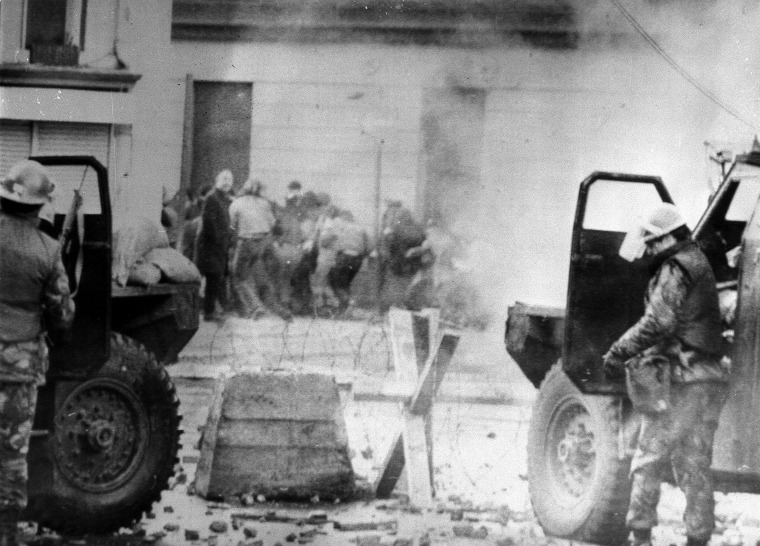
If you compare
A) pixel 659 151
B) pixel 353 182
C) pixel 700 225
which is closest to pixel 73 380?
pixel 353 182

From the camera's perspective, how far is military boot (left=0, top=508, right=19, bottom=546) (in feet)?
19.2

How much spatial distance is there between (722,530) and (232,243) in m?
3.61

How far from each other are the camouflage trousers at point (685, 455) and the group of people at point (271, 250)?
2.91m

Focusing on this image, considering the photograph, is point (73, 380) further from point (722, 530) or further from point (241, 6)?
point (722, 530)

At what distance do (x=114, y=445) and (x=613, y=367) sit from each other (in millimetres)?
2628

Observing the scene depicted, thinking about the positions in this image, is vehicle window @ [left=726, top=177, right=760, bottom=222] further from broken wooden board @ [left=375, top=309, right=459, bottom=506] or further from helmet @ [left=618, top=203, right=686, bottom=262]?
broken wooden board @ [left=375, top=309, right=459, bottom=506]

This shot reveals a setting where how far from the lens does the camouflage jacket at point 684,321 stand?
253 inches

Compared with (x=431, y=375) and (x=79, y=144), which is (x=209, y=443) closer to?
(x=431, y=375)

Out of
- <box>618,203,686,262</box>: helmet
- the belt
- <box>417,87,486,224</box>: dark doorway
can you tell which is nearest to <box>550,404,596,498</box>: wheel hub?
<box>618,203,686,262</box>: helmet

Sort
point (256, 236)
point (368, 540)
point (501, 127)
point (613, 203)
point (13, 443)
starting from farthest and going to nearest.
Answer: point (613, 203), point (501, 127), point (256, 236), point (368, 540), point (13, 443)

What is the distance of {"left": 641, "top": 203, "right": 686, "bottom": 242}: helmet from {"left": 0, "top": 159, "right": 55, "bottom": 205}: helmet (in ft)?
9.95

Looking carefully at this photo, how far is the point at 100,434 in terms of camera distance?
641 cm

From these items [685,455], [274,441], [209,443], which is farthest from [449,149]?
[685,455]

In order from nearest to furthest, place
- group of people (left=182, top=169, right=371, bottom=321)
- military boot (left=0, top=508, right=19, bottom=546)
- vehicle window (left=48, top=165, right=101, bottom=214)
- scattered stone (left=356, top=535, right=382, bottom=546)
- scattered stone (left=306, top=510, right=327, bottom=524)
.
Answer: military boot (left=0, top=508, right=19, bottom=546) < scattered stone (left=356, top=535, right=382, bottom=546) < scattered stone (left=306, top=510, right=327, bottom=524) < vehicle window (left=48, top=165, right=101, bottom=214) < group of people (left=182, top=169, right=371, bottom=321)
